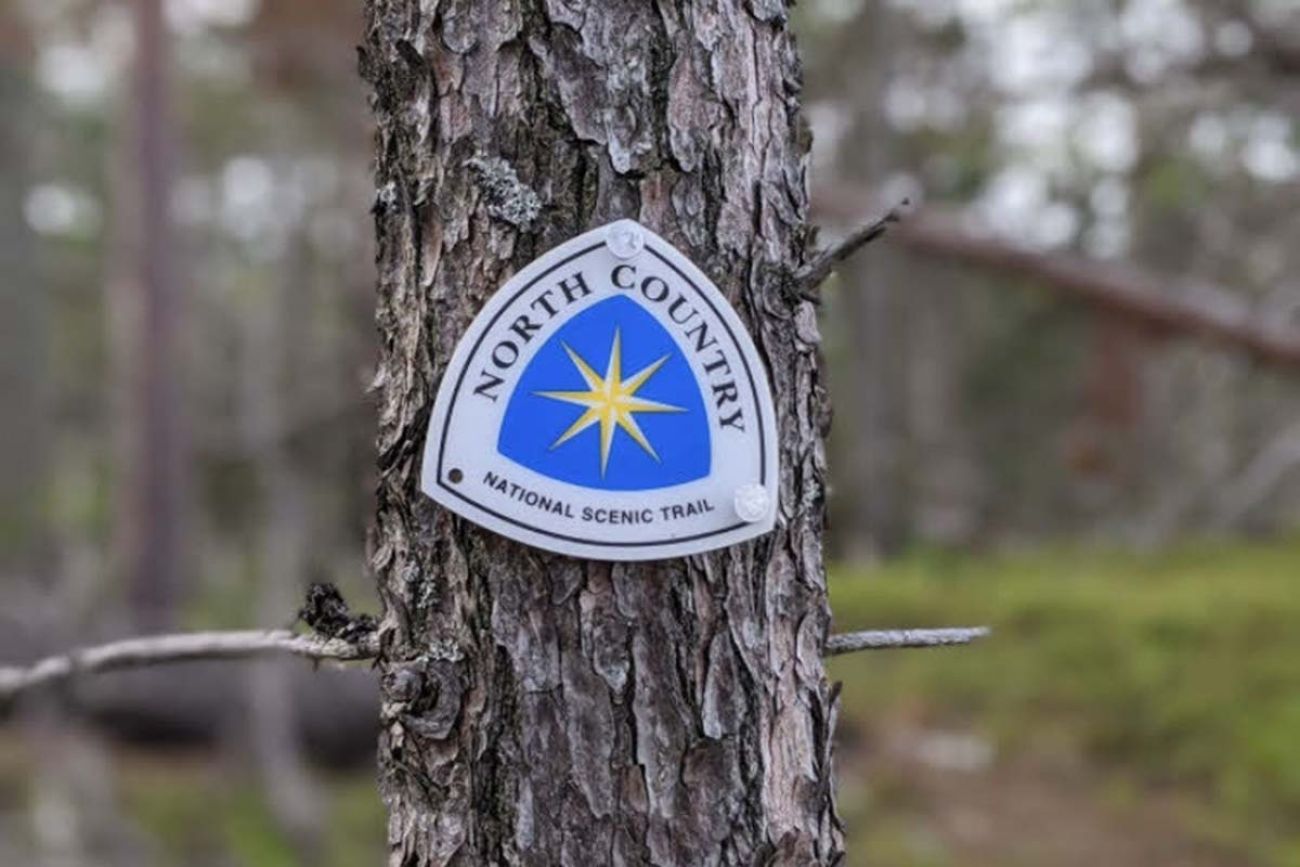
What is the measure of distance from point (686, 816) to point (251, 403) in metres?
11.5

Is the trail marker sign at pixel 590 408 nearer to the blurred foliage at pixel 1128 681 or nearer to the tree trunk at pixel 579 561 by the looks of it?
the tree trunk at pixel 579 561

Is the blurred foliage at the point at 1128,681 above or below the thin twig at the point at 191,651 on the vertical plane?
below

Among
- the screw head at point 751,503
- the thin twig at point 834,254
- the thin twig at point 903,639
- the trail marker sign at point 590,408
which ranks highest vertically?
the thin twig at point 834,254

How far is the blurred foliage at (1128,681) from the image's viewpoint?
15.8 feet

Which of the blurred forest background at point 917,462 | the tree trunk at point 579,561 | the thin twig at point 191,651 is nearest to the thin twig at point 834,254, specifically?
the tree trunk at point 579,561

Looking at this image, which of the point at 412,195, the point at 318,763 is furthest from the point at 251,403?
the point at 412,195

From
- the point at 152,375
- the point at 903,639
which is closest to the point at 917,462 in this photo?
the point at 152,375

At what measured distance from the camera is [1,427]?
10039 mm

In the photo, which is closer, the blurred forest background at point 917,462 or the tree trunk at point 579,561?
the tree trunk at point 579,561

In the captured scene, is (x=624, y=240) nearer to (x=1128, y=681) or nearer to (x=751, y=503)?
(x=751, y=503)

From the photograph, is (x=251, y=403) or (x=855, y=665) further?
(x=251, y=403)

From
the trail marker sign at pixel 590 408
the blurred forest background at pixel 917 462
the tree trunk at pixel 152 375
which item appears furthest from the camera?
the tree trunk at pixel 152 375

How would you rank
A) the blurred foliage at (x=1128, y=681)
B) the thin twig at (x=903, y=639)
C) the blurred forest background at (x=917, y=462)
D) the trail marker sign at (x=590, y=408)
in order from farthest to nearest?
the blurred forest background at (x=917, y=462), the blurred foliage at (x=1128, y=681), the thin twig at (x=903, y=639), the trail marker sign at (x=590, y=408)

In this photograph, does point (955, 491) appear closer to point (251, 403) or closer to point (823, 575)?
point (251, 403)
